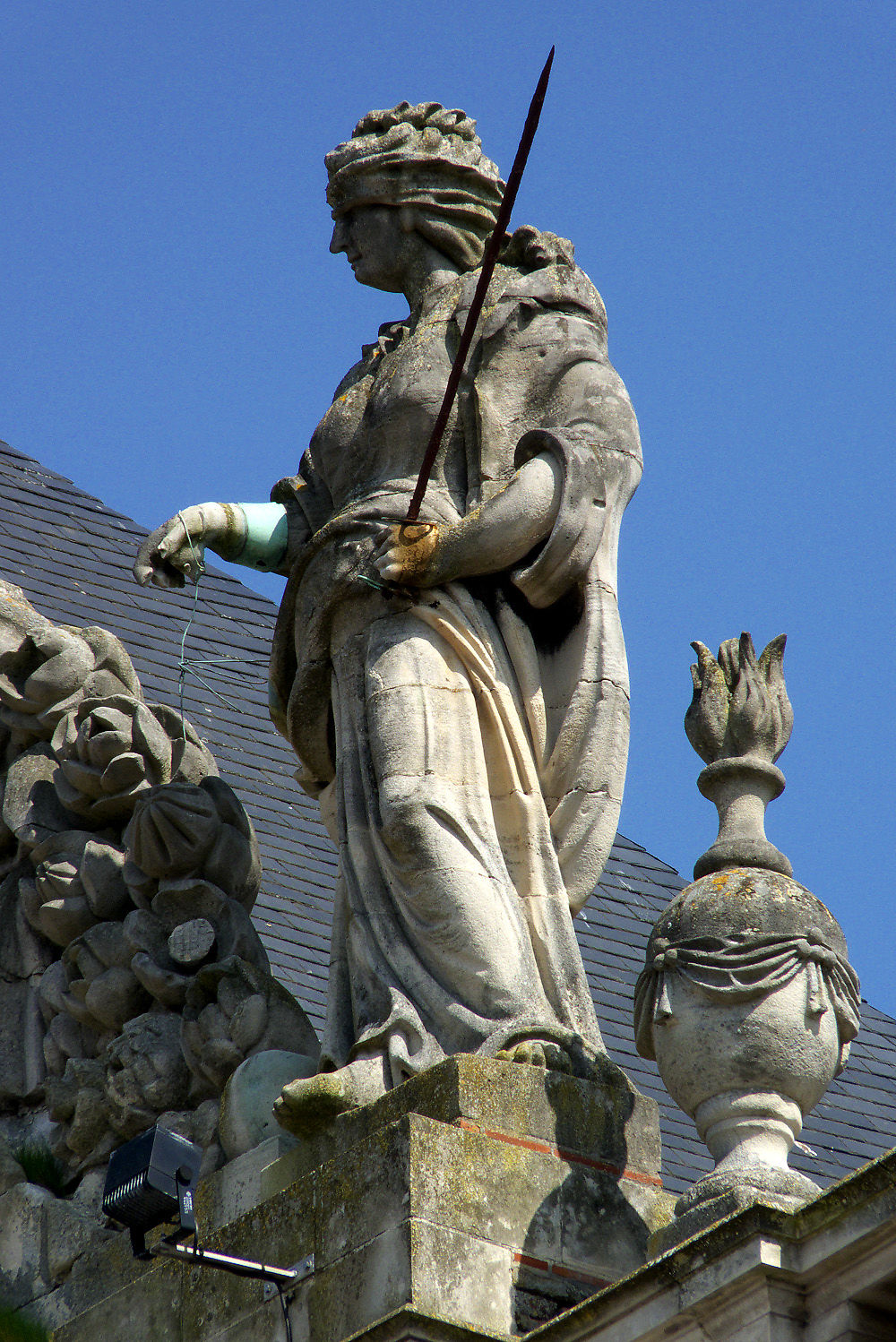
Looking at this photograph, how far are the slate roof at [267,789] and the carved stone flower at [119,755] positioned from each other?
1.44 m

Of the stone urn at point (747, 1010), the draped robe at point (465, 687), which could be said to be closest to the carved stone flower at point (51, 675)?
the draped robe at point (465, 687)

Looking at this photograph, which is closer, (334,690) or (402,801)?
(402,801)

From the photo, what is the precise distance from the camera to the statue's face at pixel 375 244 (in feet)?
28.0

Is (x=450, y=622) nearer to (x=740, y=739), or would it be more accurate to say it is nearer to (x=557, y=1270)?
(x=740, y=739)

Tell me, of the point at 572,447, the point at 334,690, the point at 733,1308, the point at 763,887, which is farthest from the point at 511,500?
the point at 733,1308

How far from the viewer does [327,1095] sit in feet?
23.1

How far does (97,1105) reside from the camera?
8.16 metres

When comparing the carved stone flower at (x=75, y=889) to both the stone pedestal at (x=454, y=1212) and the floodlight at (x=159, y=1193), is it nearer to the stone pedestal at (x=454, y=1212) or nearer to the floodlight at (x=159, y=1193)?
the stone pedestal at (x=454, y=1212)

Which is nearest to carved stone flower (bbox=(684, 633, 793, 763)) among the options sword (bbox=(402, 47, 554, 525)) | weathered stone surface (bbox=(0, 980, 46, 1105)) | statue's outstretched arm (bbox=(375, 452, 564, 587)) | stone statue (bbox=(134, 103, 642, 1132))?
stone statue (bbox=(134, 103, 642, 1132))

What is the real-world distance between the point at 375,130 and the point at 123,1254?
364cm

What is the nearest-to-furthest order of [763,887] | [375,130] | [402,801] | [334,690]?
1. [763,887]
2. [402,801]
3. [334,690]
4. [375,130]

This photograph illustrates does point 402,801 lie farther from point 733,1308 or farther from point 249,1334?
point 733,1308

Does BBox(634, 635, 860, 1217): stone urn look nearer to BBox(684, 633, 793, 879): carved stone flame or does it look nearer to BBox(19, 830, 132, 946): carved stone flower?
BBox(684, 633, 793, 879): carved stone flame

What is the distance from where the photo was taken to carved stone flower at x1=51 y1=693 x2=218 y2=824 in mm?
8766
